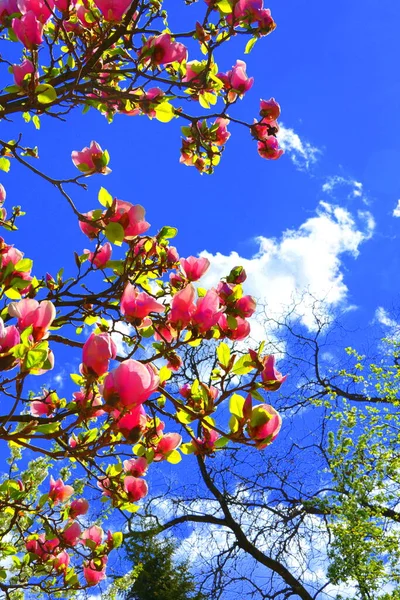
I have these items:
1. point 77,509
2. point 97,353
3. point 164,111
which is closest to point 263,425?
point 97,353

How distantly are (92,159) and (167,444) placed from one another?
3.50ft

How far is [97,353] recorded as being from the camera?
4.29 ft

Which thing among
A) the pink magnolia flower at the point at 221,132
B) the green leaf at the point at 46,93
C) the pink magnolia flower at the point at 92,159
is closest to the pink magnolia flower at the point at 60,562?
the pink magnolia flower at the point at 92,159

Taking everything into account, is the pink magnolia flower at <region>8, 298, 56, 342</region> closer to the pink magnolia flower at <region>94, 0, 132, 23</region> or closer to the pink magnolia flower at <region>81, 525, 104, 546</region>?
the pink magnolia flower at <region>94, 0, 132, 23</region>

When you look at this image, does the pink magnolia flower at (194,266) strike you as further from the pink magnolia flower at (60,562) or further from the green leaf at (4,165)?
the pink magnolia flower at (60,562)

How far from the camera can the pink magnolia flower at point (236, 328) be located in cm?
176

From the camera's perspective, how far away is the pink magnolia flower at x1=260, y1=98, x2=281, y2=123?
2459 mm

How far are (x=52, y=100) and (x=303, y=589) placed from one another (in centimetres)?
685

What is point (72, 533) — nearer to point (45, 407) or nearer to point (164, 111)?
point (45, 407)

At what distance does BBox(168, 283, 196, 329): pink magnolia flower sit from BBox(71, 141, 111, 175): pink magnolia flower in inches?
29.3

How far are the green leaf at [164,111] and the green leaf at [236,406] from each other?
47.0 inches

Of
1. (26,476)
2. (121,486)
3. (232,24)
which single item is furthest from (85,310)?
(26,476)

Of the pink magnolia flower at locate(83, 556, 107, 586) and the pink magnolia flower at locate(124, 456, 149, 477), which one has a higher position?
the pink magnolia flower at locate(124, 456, 149, 477)

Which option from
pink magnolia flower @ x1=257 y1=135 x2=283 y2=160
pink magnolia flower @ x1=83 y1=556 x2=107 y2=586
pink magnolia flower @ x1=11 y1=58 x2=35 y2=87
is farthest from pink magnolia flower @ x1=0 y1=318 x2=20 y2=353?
pink magnolia flower @ x1=257 y1=135 x2=283 y2=160
